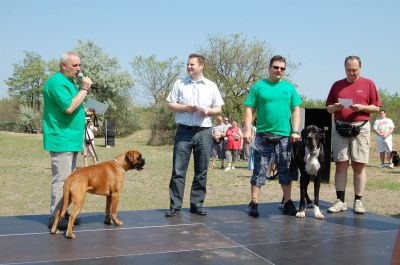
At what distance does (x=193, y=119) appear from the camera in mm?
4938

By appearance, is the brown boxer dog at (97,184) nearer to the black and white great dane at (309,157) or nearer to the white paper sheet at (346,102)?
the black and white great dane at (309,157)

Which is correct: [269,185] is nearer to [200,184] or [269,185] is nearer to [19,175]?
[200,184]

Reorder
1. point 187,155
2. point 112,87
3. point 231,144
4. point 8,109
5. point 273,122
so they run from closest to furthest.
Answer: point 273,122, point 187,155, point 231,144, point 112,87, point 8,109

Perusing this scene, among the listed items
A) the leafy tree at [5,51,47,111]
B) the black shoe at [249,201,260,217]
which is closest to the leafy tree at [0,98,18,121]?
the leafy tree at [5,51,47,111]

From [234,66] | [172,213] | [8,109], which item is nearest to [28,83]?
[8,109]

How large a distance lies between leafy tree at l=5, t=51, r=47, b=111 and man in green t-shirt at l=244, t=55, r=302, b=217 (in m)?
43.2

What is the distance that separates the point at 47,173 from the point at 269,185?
7.02 metres

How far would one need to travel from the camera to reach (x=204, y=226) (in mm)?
4582

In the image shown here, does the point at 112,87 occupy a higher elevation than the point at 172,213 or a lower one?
higher

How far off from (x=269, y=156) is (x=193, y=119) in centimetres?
98

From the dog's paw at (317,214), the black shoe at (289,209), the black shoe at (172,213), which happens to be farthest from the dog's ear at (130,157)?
the dog's paw at (317,214)

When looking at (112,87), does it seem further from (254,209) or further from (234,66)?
(254,209)

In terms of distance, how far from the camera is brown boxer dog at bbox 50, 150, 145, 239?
404cm

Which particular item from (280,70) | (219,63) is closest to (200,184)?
(280,70)
